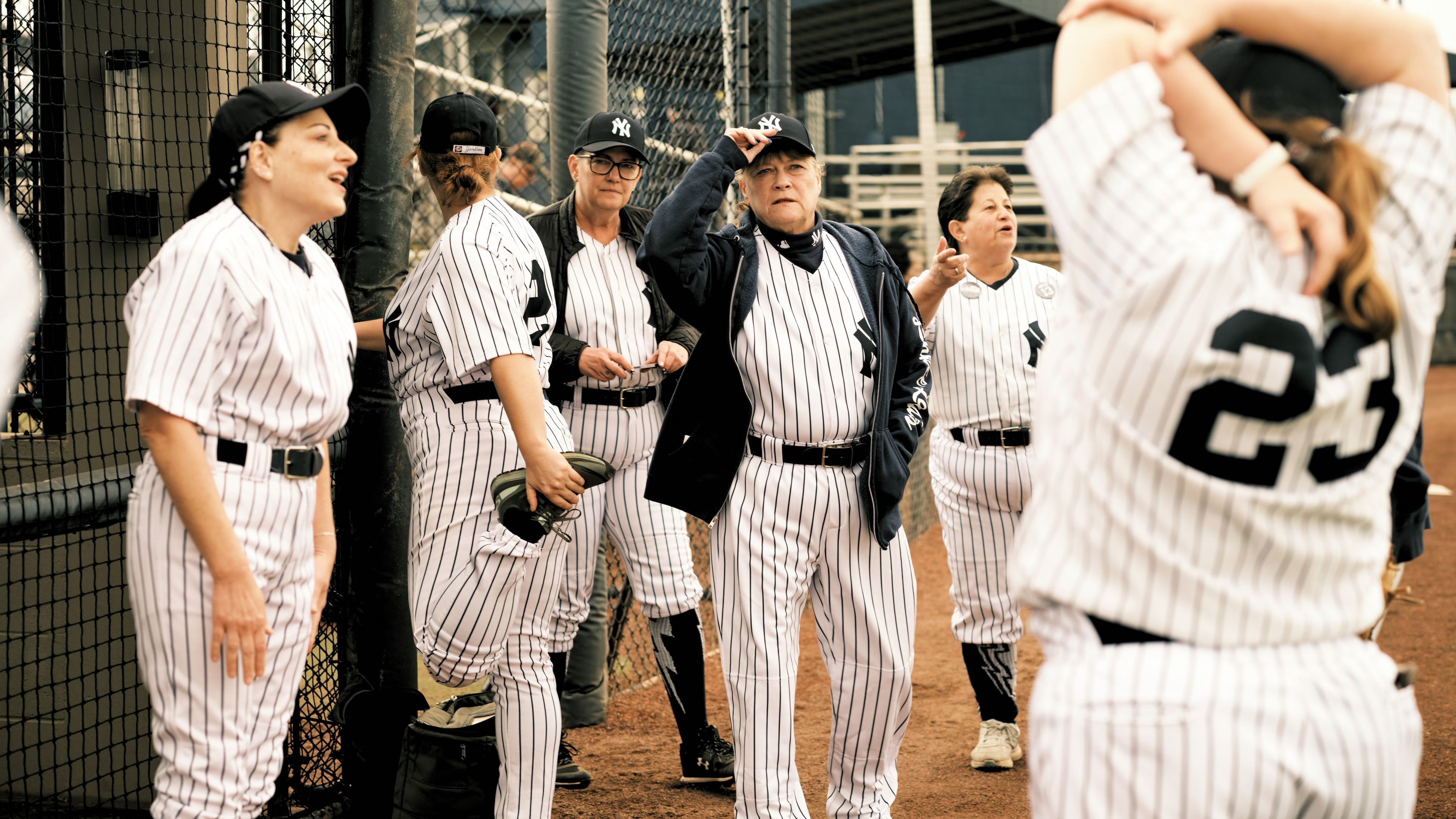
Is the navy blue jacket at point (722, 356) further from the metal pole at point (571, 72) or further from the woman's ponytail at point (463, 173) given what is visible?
the metal pole at point (571, 72)

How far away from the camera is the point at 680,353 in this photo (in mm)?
3865

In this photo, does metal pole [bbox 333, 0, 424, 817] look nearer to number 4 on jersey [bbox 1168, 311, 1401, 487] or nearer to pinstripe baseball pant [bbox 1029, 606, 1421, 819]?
pinstripe baseball pant [bbox 1029, 606, 1421, 819]

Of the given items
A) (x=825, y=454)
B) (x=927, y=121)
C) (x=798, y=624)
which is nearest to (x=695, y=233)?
(x=825, y=454)

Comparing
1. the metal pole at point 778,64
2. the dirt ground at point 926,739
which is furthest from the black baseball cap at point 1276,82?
the metal pole at point 778,64

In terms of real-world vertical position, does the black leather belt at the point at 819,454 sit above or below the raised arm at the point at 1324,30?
below

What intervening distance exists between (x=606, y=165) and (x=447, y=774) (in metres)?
1.86

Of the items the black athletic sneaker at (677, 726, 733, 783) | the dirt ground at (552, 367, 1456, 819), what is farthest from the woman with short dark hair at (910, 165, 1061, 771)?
the black athletic sneaker at (677, 726, 733, 783)

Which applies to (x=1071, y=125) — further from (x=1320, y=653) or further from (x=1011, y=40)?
(x=1011, y=40)

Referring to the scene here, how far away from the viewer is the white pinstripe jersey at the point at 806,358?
305cm

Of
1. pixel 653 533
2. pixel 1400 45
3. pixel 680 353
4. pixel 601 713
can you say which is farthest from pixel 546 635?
Result: pixel 1400 45

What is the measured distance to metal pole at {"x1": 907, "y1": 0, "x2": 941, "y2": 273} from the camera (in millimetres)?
12953

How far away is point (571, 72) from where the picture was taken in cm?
447

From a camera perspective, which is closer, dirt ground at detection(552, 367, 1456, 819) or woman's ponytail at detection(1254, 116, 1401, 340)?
woman's ponytail at detection(1254, 116, 1401, 340)

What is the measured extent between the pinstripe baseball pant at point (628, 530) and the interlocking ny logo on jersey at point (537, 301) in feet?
2.74
